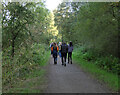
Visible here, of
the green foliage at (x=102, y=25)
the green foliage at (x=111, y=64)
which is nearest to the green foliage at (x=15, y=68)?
the green foliage at (x=111, y=64)

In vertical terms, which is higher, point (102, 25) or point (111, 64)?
point (102, 25)

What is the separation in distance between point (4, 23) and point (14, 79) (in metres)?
4.23

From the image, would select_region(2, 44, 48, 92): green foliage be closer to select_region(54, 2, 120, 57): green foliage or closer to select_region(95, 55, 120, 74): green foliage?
select_region(95, 55, 120, 74): green foliage

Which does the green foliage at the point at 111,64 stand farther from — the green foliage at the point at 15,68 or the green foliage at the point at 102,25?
the green foliage at the point at 15,68

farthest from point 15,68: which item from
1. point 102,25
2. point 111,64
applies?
point 102,25

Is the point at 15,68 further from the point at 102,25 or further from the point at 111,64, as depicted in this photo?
the point at 102,25

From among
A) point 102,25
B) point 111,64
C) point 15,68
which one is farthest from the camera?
point 102,25

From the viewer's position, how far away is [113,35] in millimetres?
11391

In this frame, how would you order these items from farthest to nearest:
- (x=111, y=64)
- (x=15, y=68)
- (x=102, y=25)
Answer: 1. (x=102, y=25)
2. (x=111, y=64)
3. (x=15, y=68)

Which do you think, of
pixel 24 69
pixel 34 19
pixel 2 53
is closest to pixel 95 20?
pixel 34 19

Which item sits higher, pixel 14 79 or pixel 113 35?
pixel 113 35

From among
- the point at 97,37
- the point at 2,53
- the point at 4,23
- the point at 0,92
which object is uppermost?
the point at 4,23

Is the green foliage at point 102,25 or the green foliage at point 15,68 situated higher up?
the green foliage at point 102,25

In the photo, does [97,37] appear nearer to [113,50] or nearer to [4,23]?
[113,50]
